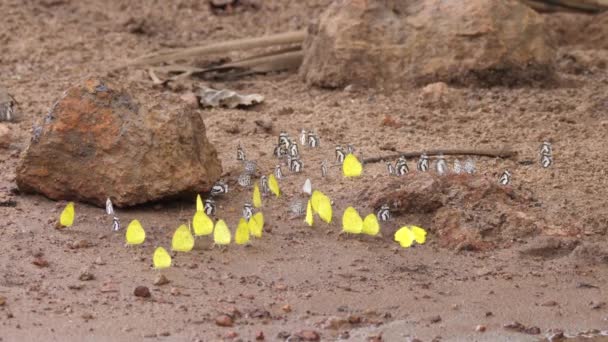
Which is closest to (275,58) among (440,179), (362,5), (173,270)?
(362,5)

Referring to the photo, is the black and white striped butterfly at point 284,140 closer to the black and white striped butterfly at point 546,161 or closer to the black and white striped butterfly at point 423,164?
the black and white striped butterfly at point 423,164

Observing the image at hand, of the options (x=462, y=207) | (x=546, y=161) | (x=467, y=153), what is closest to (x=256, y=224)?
(x=462, y=207)

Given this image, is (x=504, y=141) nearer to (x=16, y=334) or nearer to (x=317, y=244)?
(x=317, y=244)

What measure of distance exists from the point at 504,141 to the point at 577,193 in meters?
1.10

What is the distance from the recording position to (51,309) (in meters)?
5.46

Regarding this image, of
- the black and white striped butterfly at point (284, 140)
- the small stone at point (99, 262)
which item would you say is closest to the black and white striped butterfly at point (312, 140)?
the black and white striped butterfly at point (284, 140)

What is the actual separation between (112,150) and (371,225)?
1249 millimetres

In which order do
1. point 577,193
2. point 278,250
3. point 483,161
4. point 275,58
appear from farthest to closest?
1. point 275,58
2. point 483,161
3. point 577,193
4. point 278,250

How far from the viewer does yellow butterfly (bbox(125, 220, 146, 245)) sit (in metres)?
6.11

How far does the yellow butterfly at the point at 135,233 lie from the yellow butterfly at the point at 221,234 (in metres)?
0.32

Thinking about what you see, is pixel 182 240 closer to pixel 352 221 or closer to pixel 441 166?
pixel 352 221

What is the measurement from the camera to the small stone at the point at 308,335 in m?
5.28

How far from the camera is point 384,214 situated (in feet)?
21.2

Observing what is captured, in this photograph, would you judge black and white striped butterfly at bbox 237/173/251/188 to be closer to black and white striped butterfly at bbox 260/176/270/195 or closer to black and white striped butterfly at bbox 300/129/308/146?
black and white striped butterfly at bbox 260/176/270/195
